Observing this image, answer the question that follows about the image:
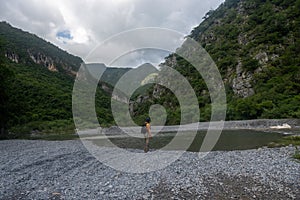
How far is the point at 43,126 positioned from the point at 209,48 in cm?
5933

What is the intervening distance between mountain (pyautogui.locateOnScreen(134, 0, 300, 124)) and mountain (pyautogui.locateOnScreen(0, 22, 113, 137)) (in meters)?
22.2

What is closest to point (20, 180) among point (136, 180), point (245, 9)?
point (136, 180)

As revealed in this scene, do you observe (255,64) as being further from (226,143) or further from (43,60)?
(43,60)

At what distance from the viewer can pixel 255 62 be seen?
58.6 meters

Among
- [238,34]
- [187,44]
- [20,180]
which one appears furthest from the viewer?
[187,44]

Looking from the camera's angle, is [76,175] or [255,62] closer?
[76,175]

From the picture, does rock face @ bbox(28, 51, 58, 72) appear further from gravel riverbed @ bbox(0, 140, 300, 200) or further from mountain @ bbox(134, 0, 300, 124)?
gravel riverbed @ bbox(0, 140, 300, 200)

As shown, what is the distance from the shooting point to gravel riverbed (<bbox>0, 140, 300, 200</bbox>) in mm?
7402

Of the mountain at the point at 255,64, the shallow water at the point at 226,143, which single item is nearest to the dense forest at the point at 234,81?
the mountain at the point at 255,64

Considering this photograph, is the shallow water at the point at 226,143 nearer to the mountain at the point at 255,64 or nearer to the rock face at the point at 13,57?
the mountain at the point at 255,64

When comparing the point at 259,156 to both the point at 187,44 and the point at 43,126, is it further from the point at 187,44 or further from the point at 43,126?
the point at 187,44

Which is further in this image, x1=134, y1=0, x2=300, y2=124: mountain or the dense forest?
x1=134, y1=0, x2=300, y2=124: mountain

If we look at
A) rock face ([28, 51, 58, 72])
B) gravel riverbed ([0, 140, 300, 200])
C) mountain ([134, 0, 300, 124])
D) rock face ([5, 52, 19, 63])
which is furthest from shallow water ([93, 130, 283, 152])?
rock face ([28, 51, 58, 72])

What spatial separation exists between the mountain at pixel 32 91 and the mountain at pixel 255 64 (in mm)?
22207
